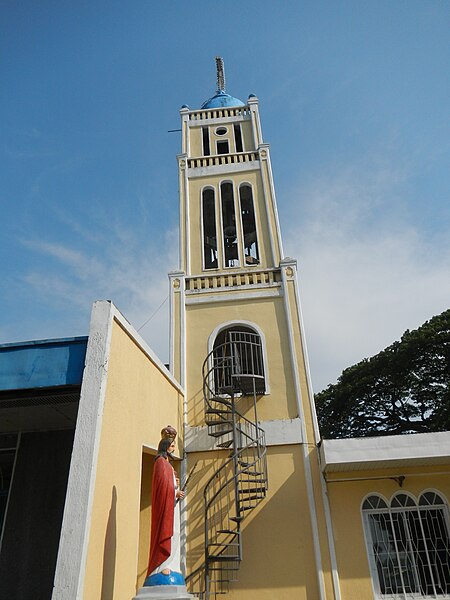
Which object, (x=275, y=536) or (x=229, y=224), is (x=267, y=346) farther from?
(x=229, y=224)

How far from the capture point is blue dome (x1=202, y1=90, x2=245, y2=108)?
15488 millimetres

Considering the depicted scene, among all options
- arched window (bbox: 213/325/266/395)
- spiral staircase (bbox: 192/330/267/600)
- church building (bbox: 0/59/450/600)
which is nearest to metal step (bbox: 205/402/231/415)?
spiral staircase (bbox: 192/330/267/600)

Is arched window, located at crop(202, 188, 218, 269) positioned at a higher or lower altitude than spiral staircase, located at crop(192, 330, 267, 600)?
higher

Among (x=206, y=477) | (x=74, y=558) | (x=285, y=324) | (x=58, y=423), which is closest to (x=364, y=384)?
(x=285, y=324)

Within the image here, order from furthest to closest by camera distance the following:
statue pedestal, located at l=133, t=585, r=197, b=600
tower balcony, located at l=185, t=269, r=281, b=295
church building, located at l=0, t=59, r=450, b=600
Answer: tower balcony, located at l=185, t=269, r=281, b=295 < church building, located at l=0, t=59, r=450, b=600 < statue pedestal, located at l=133, t=585, r=197, b=600

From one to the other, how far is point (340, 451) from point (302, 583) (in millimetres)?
2340

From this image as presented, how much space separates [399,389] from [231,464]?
59.0 feet

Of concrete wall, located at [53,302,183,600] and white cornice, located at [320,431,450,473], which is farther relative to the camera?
white cornice, located at [320,431,450,473]

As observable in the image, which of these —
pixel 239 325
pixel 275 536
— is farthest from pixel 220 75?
pixel 275 536

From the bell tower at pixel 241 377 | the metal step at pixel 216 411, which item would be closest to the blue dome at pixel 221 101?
the bell tower at pixel 241 377

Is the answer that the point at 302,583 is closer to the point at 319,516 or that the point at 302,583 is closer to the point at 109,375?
the point at 319,516

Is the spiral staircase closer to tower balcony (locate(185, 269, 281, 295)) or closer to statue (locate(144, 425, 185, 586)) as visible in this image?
tower balcony (locate(185, 269, 281, 295))

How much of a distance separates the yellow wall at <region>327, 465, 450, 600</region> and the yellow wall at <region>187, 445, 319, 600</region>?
1.73ft

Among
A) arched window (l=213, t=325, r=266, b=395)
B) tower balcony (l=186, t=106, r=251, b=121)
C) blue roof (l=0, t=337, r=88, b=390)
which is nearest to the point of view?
blue roof (l=0, t=337, r=88, b=390)
